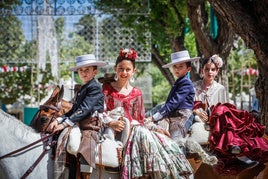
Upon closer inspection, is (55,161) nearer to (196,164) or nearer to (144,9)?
(196,164)

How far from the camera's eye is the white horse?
5969 mm

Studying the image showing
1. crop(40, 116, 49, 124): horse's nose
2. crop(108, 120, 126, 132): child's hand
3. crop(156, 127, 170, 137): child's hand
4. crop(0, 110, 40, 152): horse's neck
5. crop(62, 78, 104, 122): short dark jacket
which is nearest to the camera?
crop(0, 110, 40, 152): horse's neck

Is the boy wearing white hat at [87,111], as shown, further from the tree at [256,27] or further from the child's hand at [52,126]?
the tree at [256,27]

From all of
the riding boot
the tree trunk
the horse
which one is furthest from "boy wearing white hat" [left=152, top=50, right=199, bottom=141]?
the tree trunk

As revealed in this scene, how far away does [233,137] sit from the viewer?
6.75 meters

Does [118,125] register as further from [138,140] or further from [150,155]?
[150,155]

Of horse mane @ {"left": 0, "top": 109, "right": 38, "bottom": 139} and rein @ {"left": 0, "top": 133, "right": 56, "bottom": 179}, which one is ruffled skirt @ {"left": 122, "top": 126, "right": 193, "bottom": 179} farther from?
horse mane @ {"left": 0, "top": 109, "right": 38, "bottom": 139}

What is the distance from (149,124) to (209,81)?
150cm

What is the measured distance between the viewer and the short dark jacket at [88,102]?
20.3ft

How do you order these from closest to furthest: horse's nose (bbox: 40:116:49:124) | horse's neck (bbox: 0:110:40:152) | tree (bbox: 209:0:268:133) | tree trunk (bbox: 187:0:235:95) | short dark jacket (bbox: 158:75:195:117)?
horse's neck (bbox: 0:110:40:152), short dark jacket (bbox: 158:75:195:117), horse's nose (bbox: 40:116:49:124), tree (bbox: 209:0:268:133), tree trunk (bbox: 187:0:235:95)

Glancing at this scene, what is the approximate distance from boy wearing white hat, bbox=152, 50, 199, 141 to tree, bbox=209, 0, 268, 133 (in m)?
2.28

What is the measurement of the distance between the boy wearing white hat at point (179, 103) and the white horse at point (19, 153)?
1539 mm

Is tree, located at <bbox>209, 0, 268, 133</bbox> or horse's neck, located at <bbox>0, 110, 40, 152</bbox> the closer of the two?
horse's neck, located at <bbox>0, 110, 40, 152</bbox>

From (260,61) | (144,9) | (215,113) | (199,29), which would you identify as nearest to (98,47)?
(144,9)
